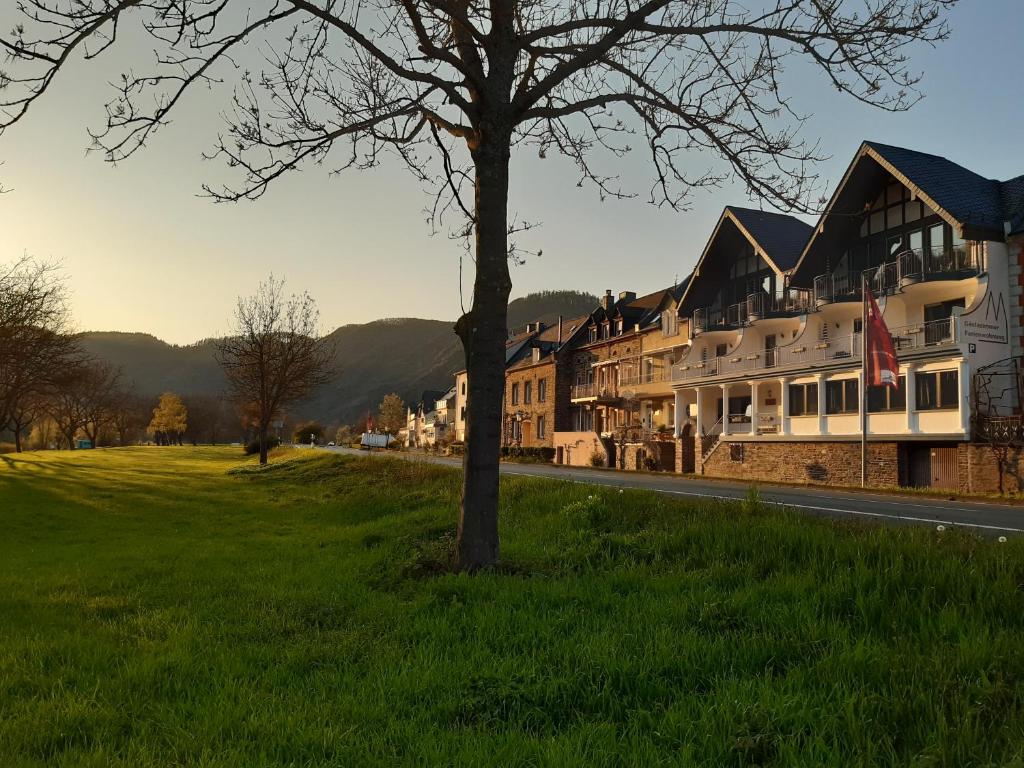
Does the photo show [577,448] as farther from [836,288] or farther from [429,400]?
[429,400]

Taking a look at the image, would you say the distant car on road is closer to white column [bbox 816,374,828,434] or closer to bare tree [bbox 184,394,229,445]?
white column [bbox 816,374,828,434]

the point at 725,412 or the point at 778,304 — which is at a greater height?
the point at 778,304

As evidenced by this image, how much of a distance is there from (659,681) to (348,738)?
186cm

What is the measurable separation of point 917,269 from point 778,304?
867 cm

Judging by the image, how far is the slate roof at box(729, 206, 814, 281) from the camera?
34.9 meters

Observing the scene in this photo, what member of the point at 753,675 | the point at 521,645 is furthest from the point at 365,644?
the point at 753,675

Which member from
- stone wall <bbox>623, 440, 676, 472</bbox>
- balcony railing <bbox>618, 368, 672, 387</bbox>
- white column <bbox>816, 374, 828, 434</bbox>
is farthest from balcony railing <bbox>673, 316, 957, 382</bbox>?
stone wall <bbox>623, 440, 676, 472</bbox>

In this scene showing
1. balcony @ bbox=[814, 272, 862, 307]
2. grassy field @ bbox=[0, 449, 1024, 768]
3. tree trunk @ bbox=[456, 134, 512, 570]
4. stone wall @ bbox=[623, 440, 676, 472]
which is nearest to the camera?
grassy field @ bbox=[0, 449, 1024, 768]

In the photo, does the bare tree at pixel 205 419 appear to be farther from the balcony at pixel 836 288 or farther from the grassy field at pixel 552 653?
the grassy field at pixel 552 653

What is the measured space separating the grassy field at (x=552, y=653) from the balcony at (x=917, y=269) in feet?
72.5

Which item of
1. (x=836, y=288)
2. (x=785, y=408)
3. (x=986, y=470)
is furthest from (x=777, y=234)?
(x=986, y=470)

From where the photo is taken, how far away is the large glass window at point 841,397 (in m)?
29.4

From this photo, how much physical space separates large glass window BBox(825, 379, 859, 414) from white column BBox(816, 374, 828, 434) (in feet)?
0.75

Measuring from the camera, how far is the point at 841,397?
98.5 ft
